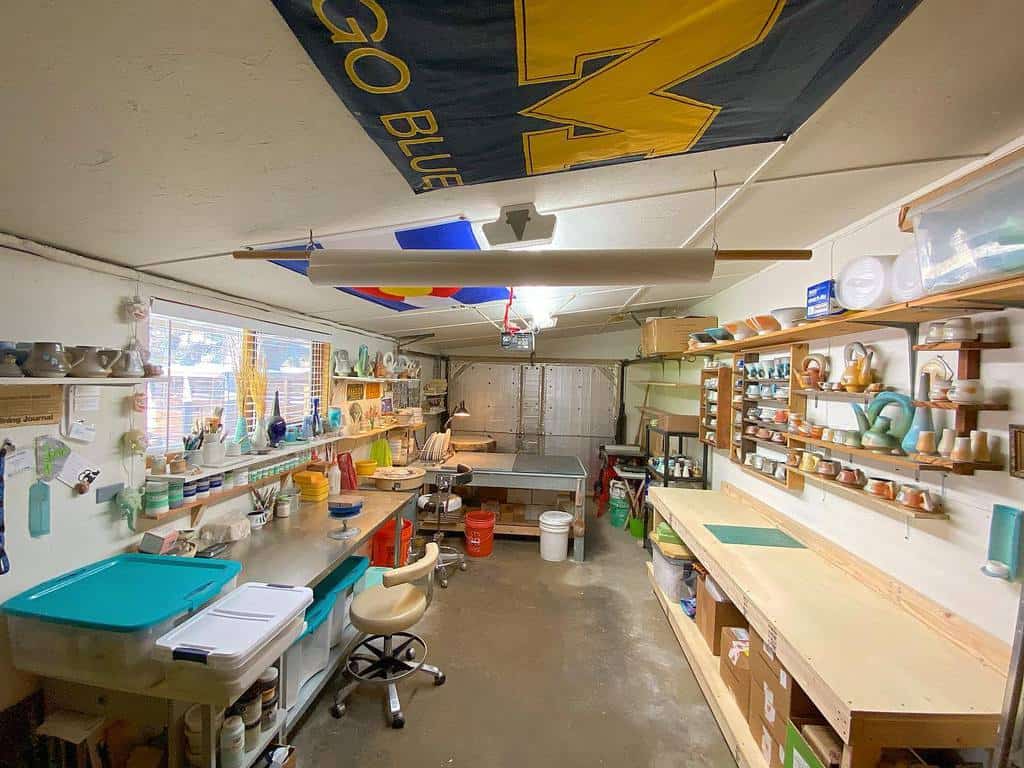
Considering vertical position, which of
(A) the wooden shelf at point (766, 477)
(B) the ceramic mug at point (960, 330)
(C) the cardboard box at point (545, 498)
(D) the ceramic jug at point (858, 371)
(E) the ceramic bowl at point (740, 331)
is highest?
(E) the ceramic bowl at point (740, 331)

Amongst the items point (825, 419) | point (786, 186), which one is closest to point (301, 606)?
point (786, 186)

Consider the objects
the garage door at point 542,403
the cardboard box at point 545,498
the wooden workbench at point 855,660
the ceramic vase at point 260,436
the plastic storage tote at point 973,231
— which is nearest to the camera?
the plastic storage tote at point 973,231

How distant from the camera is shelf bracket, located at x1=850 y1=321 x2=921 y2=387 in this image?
1.83 m

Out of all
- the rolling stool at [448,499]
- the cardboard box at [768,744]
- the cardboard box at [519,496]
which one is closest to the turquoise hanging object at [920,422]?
Answer: the cardboard box at [768,744]

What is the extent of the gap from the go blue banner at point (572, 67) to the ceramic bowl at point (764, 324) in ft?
5.41

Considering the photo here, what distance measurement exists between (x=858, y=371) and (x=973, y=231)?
103 cm

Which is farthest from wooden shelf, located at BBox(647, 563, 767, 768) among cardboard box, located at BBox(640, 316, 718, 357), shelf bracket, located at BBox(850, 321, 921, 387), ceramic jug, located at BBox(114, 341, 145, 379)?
ceramic jug, located at BBox(114, 341, 145, 379)

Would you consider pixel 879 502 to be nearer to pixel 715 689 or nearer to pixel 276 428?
pixel 715 689

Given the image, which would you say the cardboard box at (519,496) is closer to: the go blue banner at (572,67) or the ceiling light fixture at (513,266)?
the ceiling light fixture at (513,266)

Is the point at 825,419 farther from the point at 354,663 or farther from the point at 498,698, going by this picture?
the point at 354,663

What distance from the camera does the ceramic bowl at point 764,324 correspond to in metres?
2.57

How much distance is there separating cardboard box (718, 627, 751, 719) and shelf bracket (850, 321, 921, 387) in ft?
4.78

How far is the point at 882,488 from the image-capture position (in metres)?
1.86

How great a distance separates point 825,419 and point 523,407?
495cm
